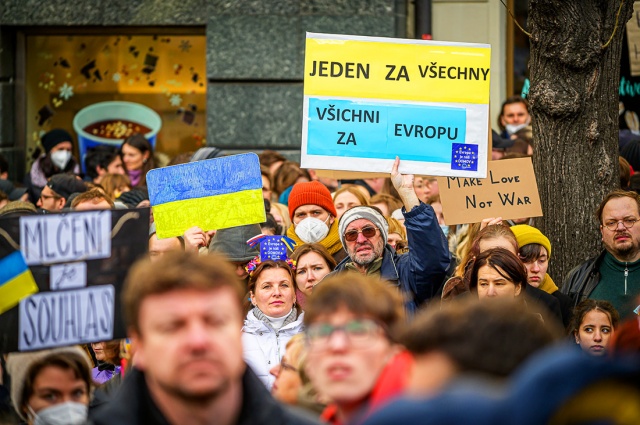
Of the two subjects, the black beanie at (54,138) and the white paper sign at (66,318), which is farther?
the black beanie at (54,138)

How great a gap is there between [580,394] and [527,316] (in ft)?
2.20

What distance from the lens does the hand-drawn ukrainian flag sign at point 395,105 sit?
6.77m

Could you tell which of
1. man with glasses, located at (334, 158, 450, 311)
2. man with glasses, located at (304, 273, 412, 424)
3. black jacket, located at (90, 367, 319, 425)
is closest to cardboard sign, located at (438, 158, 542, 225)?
man with glasses, located at (334, 158, 450, 311)

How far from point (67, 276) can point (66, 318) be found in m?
0.17

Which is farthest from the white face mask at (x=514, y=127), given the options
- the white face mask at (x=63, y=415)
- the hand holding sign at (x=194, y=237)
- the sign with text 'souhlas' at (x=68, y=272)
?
the white face mask at (x=63, y=415)

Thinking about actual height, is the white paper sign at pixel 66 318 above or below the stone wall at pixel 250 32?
below

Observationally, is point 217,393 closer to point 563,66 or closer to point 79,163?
point 563,66

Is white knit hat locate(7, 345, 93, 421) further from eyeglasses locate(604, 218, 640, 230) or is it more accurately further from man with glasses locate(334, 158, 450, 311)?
eyeglasses locate(604, 218, 640, 230)

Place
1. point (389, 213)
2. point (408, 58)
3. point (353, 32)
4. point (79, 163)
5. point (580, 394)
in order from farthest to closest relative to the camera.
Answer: point (79, 163) < point (353, 32) < point (389, 213) < point (408, 58) < point (580, 394)

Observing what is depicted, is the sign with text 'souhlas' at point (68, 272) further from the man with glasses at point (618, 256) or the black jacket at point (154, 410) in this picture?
the man with glasses at point (618, 256)

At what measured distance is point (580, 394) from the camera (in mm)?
1765

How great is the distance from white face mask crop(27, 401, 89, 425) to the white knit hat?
149 millimetres

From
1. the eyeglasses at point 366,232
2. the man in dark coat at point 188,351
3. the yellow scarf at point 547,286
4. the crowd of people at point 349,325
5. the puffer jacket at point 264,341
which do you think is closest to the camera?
the crowd of people at point 349,325

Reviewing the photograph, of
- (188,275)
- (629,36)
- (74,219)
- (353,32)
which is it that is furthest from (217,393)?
(629,36)
